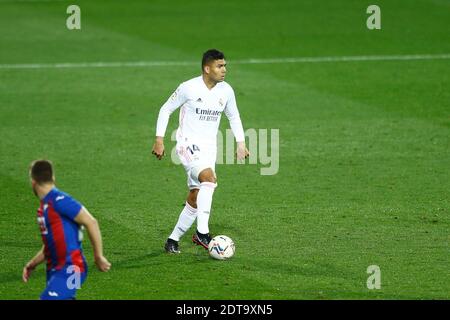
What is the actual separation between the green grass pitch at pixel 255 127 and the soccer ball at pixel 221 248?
0.31 ft

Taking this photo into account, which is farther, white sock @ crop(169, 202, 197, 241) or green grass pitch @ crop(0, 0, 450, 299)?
white sock @ crop(169, 202, 197, 241)

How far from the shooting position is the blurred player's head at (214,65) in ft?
40.7

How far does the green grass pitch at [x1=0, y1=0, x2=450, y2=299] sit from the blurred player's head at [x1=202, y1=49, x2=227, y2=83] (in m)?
2.17

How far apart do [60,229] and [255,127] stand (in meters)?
11.0

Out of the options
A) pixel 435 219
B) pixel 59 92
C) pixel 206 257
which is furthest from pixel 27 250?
pixel 59 92

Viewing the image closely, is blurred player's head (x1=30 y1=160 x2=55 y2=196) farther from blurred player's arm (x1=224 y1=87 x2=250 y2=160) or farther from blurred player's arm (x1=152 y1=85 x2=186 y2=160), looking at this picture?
blurred player's arm (x1=224 y1=87 x2=250 y2=160)

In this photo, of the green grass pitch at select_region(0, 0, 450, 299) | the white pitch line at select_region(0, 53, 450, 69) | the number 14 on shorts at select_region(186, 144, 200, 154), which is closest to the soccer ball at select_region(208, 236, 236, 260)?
the green grass pitch at select_region(0, 0, 450, 299)

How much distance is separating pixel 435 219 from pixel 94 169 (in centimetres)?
597

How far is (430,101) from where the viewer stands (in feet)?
70.1

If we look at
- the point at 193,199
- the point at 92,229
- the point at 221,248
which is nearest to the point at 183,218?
the point at 193,199

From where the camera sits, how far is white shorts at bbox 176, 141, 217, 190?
40.8 ft

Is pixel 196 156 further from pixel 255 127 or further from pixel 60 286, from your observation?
pixel 255 127

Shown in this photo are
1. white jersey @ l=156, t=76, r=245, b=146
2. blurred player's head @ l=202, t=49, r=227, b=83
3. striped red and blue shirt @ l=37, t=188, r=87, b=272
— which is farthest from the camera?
white jersey @ l=156, t=76, r=245, b=146

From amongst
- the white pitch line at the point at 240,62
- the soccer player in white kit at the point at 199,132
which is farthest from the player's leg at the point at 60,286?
the white pitch line at the point at 240,62
